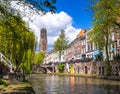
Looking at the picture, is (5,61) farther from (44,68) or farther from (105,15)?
(44,68)

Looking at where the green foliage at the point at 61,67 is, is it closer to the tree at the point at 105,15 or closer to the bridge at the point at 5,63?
the bridge at the point at 5,63

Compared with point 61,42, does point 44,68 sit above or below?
below

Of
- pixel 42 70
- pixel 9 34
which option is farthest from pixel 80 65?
pixel 9 34

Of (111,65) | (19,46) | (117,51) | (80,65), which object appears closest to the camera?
(19,46)

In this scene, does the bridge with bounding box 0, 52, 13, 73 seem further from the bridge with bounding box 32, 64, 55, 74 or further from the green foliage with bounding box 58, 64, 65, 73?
the bridge with bounding box 32, 64, 55, 74

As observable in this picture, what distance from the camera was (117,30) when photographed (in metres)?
53.4

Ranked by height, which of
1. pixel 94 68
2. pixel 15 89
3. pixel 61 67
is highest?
pixel 61 67

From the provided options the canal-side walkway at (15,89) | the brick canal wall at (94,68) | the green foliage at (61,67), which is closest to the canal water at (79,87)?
the canal-side walkway at (15,89)

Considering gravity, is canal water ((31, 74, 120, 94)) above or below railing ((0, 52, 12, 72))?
below

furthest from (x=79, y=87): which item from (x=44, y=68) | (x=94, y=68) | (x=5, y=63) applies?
(x=44, y=68)

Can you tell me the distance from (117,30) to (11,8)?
36036 millimetres

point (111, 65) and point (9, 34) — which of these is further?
point (111, 65)

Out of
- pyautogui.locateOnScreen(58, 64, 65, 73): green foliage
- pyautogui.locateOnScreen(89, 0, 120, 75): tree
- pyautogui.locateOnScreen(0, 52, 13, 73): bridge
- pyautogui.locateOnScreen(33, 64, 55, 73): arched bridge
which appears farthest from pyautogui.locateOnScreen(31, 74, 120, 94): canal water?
pyautogui.locateOnScreen(33, 64, 55, 73): arched bridge

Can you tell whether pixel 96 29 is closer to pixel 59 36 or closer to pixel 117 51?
pixel 117 51
